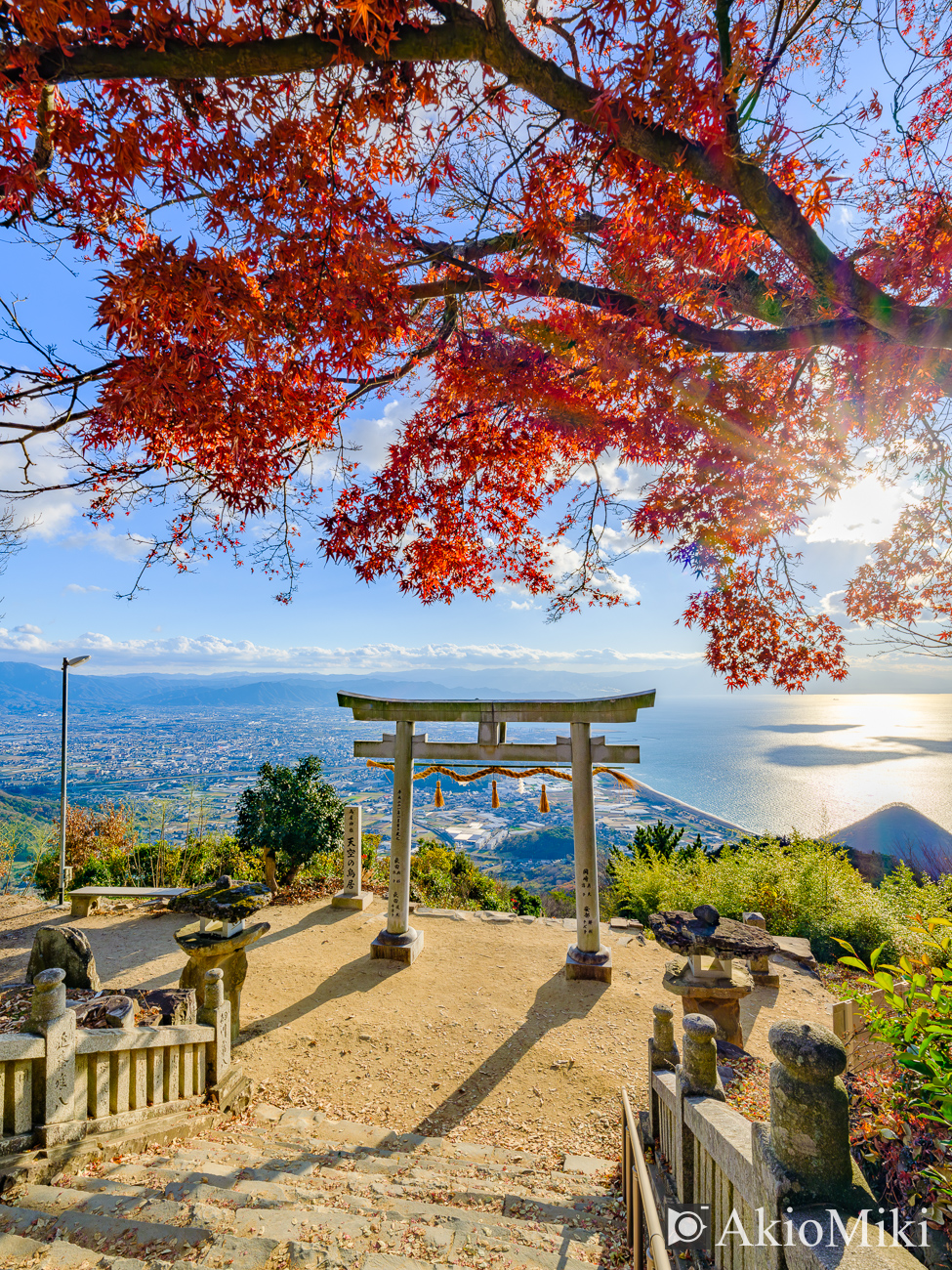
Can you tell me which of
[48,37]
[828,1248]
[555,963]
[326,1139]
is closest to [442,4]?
[48,37]

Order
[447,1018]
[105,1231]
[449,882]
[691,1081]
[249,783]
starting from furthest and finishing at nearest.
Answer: [449,882]
[249,783]
[447,1018]
[691,1081]
[105,1231]

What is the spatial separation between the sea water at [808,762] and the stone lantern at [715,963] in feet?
7.53

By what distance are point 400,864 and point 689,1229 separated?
197 inches

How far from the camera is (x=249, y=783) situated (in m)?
9.82

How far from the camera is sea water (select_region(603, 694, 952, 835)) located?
55.8 ft

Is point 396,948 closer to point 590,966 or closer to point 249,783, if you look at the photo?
point 590,966

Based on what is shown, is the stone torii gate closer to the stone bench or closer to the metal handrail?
the metal handrail

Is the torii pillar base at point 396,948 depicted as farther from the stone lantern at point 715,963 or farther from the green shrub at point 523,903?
the green shrub at point 523,903

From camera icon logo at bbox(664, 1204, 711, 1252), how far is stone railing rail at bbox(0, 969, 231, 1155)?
3.28 meters

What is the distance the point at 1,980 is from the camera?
6.36m

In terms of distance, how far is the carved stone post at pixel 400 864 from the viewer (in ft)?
22.3

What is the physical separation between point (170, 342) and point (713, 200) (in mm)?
2758

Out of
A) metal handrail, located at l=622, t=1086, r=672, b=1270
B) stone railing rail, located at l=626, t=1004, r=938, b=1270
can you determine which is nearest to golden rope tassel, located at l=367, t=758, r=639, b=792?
metal handrail, located at l=622, t=1086, r=672, b=1270

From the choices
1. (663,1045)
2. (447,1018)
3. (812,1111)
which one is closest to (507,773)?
(447,1018)
